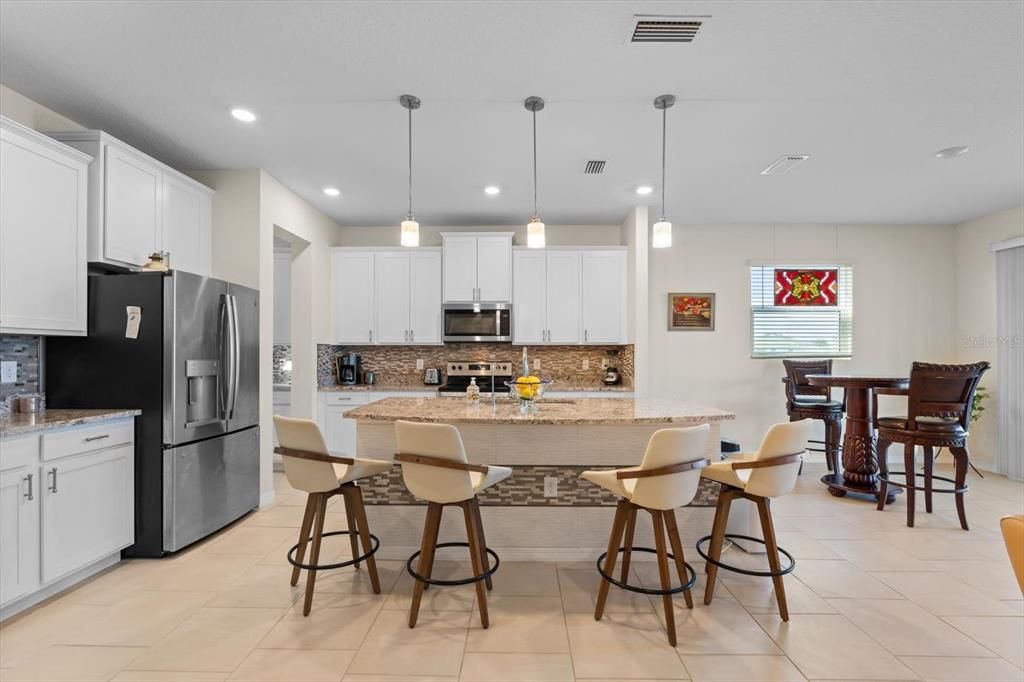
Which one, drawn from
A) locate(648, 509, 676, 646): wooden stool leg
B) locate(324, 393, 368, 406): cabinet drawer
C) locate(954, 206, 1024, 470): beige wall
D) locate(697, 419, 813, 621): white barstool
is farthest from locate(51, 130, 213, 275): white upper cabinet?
locate(954, 206, 1024, 470): beige wall

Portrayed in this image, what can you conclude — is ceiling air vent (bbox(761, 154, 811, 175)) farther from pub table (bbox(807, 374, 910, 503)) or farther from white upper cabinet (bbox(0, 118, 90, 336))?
white upper cabinet (bbox(0, 118, 90, 336))

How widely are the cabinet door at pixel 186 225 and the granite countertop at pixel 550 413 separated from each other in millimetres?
1874

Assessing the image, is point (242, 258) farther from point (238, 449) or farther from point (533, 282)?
point (533, 282)

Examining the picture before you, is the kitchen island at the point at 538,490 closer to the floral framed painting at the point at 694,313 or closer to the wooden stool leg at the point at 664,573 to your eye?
the wooden stool leg at the point at 664,573

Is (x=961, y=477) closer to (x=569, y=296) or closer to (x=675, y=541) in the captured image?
(x=675, y=541)

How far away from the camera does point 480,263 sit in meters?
5.43

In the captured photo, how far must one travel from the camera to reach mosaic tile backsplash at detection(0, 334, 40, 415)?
2756 millimetres

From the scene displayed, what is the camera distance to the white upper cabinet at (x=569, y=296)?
5.43 m

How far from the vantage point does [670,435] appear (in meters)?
2.10

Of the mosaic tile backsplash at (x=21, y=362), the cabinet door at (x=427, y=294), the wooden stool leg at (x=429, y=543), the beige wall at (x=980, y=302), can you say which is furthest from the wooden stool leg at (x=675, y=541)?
the beige wall at (x=980, y=302)

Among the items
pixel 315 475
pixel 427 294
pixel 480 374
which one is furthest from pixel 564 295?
pixel 315 475

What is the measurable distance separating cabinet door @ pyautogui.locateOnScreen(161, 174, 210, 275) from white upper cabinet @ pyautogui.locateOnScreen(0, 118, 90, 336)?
574 millimetres

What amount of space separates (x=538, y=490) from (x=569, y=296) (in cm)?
287

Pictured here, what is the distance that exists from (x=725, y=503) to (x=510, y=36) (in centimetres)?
239
